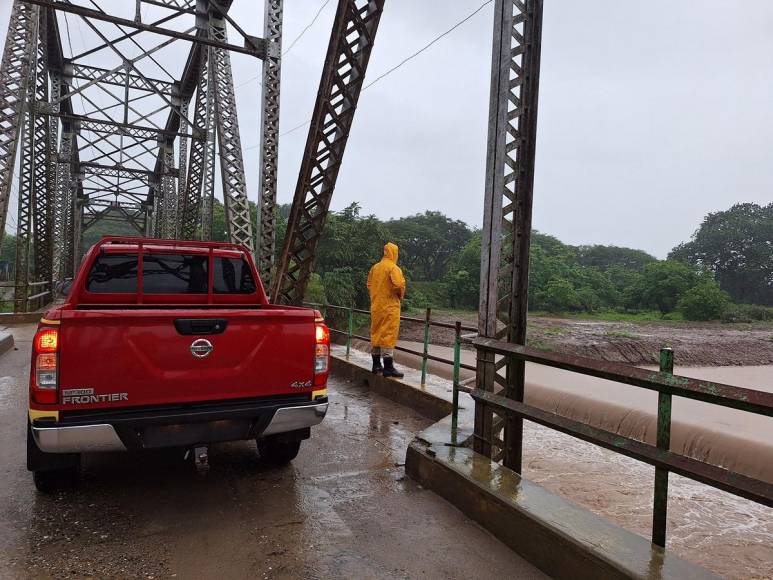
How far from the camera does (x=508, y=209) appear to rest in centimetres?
385

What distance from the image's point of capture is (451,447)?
4051mm

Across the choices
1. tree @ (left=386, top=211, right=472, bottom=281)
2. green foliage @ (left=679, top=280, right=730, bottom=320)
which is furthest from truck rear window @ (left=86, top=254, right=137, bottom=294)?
tree @ (left=386, top=211, right=472, bottom=281)

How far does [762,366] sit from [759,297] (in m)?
53.1

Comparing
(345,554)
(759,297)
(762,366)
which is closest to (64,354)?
(345,554)

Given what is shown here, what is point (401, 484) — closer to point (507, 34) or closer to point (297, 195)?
point (507, 34)

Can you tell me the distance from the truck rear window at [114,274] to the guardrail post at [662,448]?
411cm

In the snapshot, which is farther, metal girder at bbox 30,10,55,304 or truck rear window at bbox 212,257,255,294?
metal girder at bbox 30,10,55,304

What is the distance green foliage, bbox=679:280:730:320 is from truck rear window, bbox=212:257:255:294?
Result: 5025cm

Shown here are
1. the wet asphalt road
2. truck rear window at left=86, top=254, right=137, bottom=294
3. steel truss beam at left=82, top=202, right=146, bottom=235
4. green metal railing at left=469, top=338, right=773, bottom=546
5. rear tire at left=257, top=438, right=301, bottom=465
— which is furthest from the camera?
steel truss beam at left=82, top=202, right=146, bottom=235

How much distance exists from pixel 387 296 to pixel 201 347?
3806 mm

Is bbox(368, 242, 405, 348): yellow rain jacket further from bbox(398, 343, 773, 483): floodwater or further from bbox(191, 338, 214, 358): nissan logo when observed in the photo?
bbox(398, 343, 773, 483): floodwater

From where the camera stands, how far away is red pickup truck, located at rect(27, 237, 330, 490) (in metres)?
2.84

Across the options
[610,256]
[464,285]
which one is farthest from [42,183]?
[610,256]

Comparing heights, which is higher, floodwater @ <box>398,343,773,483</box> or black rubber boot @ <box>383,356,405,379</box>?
black rubber boot @ <box>383,356,405,379</box>
